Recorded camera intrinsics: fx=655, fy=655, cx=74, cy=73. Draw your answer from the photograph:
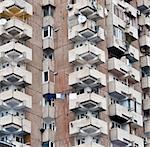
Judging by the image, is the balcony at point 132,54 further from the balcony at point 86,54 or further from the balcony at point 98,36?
the balcony at point 86,54

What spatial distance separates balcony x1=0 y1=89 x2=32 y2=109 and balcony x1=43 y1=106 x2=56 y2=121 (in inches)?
65.5

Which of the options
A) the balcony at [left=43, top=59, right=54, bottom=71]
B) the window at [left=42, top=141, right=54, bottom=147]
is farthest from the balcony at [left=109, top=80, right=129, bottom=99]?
the window at [left=42, top=141, right=54, bottom=147]

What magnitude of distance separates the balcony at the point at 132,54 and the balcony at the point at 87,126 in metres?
7.31

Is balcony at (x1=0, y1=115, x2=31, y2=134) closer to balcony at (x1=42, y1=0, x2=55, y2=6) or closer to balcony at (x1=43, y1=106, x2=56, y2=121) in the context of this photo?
balcony at (x1=43, y1=106, x2=56, y2=121)

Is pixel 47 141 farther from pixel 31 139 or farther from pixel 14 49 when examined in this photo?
pixel 14 49

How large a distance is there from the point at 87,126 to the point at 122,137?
3.12 m

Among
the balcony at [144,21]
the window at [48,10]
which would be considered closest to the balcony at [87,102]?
the window at [48,10]

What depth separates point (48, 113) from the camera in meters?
44.1

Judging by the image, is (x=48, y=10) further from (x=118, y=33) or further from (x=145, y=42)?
(x=145, y=42)

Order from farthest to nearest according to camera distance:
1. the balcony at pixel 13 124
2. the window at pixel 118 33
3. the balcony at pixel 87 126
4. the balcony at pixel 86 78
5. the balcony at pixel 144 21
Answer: the balcony at pixel 144 21 → the window at pixel 118 33 → the balcony at pixel 86 78 → the balcony at pixel 87 126 → the balcony at pixel 13 124

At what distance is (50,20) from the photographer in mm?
47656

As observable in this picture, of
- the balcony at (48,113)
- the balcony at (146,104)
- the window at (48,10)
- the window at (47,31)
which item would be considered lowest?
the balcony at (48,113)

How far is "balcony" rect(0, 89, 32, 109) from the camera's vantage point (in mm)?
42438

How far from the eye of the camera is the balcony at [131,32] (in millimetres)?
48856
